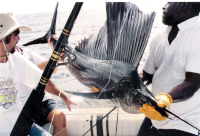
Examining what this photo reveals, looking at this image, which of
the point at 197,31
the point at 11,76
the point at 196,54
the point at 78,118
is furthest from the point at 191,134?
the point at 11,76

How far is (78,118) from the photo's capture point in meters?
1.93

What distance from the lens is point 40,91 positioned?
1.24 metres

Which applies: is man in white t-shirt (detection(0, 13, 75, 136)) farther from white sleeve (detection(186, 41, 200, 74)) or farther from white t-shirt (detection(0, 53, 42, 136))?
white sleeve (detection(186, 41, 200, 74))

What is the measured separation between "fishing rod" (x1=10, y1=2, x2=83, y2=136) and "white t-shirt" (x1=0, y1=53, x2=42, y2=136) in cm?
13

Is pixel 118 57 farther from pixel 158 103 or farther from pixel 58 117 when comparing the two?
pixel 58 117

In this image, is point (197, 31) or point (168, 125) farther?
point (168, 125)

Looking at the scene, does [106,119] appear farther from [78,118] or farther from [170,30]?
[170,30]

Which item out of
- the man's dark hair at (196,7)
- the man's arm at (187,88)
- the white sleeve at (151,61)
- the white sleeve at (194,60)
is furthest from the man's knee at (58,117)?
the man's dark hair at (196,7)

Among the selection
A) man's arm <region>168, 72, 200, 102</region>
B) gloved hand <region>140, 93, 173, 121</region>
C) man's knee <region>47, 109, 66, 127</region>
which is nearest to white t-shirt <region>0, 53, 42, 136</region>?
man's knee <region>47, 109, 66, 127</region>

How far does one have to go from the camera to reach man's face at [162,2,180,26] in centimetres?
135

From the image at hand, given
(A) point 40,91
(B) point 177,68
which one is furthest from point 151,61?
(A) point 40,91

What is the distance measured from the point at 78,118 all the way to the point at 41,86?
81 centimetres

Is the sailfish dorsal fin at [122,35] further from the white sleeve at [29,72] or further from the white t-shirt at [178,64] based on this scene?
the white sleeve at [29,72]

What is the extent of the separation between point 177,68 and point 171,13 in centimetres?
38
